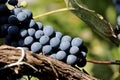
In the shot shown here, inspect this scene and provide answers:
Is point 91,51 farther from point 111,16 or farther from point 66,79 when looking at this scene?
point 66,79

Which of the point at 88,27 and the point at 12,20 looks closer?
the point at 12,20

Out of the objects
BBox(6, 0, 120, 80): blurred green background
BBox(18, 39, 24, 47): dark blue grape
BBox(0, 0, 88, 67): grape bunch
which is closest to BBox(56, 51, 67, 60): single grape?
BBox(0, 0, 88, 67): grape bunch

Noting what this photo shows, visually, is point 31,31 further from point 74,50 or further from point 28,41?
point 74,50

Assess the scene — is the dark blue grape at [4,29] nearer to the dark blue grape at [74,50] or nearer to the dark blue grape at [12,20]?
the dark blue grape at [12,20]

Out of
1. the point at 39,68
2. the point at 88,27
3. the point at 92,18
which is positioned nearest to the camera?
the point at 39,68

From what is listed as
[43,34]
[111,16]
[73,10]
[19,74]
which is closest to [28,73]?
[19,74]

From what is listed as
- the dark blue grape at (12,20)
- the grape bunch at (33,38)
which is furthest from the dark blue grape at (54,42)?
the dark blue grape at (12,20)

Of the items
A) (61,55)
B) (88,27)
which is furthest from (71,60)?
(88,27)
